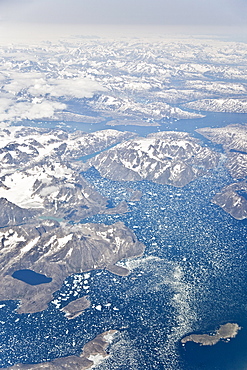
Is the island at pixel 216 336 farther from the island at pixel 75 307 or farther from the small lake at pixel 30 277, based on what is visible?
the small lake at pixel 30 277

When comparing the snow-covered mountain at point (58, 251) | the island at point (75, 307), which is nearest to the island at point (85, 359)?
the island at point (75, 307)

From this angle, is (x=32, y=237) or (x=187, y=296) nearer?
(x=187, y=296)

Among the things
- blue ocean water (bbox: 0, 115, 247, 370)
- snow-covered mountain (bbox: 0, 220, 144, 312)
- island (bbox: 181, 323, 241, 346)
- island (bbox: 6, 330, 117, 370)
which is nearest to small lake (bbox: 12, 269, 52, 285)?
snow-covered mountain (bbox: 0, 220, 144, 312)

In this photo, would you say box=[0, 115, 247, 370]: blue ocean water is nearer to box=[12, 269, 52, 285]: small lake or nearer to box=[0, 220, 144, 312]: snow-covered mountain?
box=[0, 220, 144, 312]: snow-covered mountain

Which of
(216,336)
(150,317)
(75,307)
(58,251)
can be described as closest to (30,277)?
(58,251)

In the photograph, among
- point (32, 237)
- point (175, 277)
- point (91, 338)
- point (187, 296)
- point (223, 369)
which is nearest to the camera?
point (223, 369)

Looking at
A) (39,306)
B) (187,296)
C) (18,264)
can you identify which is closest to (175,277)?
(187,296)

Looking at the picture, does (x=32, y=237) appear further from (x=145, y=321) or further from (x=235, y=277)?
(x=235, y=277)
